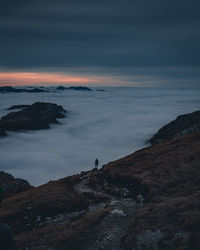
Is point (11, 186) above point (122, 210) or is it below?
below

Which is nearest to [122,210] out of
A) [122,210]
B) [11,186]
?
[122,210]

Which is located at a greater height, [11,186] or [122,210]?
[122,210]

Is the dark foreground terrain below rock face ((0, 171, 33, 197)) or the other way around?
the other way around

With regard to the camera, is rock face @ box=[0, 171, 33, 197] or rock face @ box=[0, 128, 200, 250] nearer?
rock face @ box=[0, 128, 200, 250]

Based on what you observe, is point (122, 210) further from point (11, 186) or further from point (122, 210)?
point (11, 186)

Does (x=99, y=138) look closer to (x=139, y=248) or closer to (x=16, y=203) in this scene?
(x=16, y=203)

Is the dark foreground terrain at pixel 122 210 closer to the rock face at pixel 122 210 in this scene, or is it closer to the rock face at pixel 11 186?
the rock face at pixel 122 210

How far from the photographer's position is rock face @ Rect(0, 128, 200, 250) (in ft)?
46.4

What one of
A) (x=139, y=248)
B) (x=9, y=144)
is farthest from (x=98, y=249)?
(x=9, y=144)

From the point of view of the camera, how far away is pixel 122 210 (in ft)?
62.7

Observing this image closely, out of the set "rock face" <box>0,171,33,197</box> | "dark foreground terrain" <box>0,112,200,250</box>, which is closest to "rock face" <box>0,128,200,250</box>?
"dark foreground terrain" <box>0,112,200,250</box>

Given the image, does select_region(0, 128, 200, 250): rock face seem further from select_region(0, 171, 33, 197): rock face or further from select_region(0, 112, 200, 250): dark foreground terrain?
select_region(0, 171, 33, 197): rock face

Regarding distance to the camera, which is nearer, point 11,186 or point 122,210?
point 122,210

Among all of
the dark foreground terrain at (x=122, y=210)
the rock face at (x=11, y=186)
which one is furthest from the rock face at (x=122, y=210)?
the rock face at (x=11, y=186)
